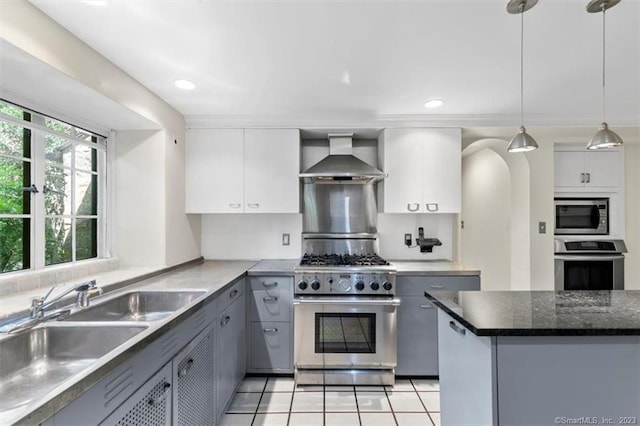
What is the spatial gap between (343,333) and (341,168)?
1376 mm

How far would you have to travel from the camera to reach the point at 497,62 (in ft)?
6.07

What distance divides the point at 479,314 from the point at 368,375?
4.95ft

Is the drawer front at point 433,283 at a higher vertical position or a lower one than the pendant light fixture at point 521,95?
lower

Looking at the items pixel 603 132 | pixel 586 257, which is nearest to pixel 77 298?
pixel 603 132

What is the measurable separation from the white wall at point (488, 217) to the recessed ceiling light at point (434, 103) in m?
1.65

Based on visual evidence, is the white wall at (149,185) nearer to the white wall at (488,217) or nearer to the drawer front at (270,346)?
the drawer front at (270,346)

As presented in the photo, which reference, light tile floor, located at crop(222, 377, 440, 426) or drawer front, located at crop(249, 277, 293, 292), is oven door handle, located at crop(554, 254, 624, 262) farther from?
drawer front, located at crop(249, 277, 293, 292)

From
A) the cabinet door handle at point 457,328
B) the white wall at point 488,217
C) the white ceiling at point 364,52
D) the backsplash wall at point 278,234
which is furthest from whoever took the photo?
the white wall at point 488,217

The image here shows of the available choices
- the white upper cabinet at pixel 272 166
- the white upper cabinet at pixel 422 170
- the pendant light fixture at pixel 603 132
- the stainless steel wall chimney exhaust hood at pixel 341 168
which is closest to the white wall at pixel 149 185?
the white upper cabinet at pixel 272 166

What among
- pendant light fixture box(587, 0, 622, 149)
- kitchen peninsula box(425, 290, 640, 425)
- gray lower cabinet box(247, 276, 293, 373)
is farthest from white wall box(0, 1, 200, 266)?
pendant light fixture box(587, 0, 622, 149)

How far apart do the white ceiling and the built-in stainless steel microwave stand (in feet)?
3.55

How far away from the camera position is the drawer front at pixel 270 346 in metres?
2.56

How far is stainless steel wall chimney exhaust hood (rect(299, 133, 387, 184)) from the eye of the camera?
272cm

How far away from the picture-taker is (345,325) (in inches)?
98.3
